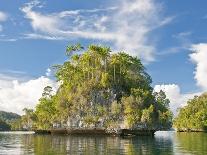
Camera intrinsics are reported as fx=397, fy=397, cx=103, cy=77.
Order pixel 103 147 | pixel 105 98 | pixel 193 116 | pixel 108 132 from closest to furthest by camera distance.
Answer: pixel 103 147 → pixel 108 132 → pixel 105 98 → pixel 193 116

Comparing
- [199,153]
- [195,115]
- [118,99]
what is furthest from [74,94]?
[199,153]

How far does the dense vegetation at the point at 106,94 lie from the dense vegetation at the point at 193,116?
49.2m

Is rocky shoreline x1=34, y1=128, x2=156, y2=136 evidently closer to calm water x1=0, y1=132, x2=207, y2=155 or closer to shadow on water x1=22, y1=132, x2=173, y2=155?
calm water x1=0, y1=132, x2=207, y2=155

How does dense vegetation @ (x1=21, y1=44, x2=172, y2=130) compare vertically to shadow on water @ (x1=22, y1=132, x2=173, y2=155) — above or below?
above

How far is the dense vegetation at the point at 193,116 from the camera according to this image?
169375 millimetres

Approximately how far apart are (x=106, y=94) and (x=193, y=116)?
71585 mm

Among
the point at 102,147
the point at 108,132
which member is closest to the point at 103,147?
the point at 102,147

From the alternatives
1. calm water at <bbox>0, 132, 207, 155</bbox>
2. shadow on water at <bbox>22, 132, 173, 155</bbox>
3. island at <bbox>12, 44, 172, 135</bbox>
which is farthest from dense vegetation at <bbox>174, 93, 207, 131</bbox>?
shadow on water at <bbox>22, 132, 173, 155</bbox>

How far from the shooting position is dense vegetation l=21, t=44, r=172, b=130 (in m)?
109

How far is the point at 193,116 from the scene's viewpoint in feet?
578

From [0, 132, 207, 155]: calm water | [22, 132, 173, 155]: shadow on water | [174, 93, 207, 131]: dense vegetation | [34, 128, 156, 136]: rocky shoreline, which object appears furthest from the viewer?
[174, 93, 207, 131]: dense vegetation

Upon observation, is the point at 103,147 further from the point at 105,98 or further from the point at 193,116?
the point at 193,116

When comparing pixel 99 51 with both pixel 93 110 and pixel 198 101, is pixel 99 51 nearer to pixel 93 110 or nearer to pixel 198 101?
pixel 93 110

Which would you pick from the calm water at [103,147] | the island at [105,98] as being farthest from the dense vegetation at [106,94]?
the calm water at [103,147]
